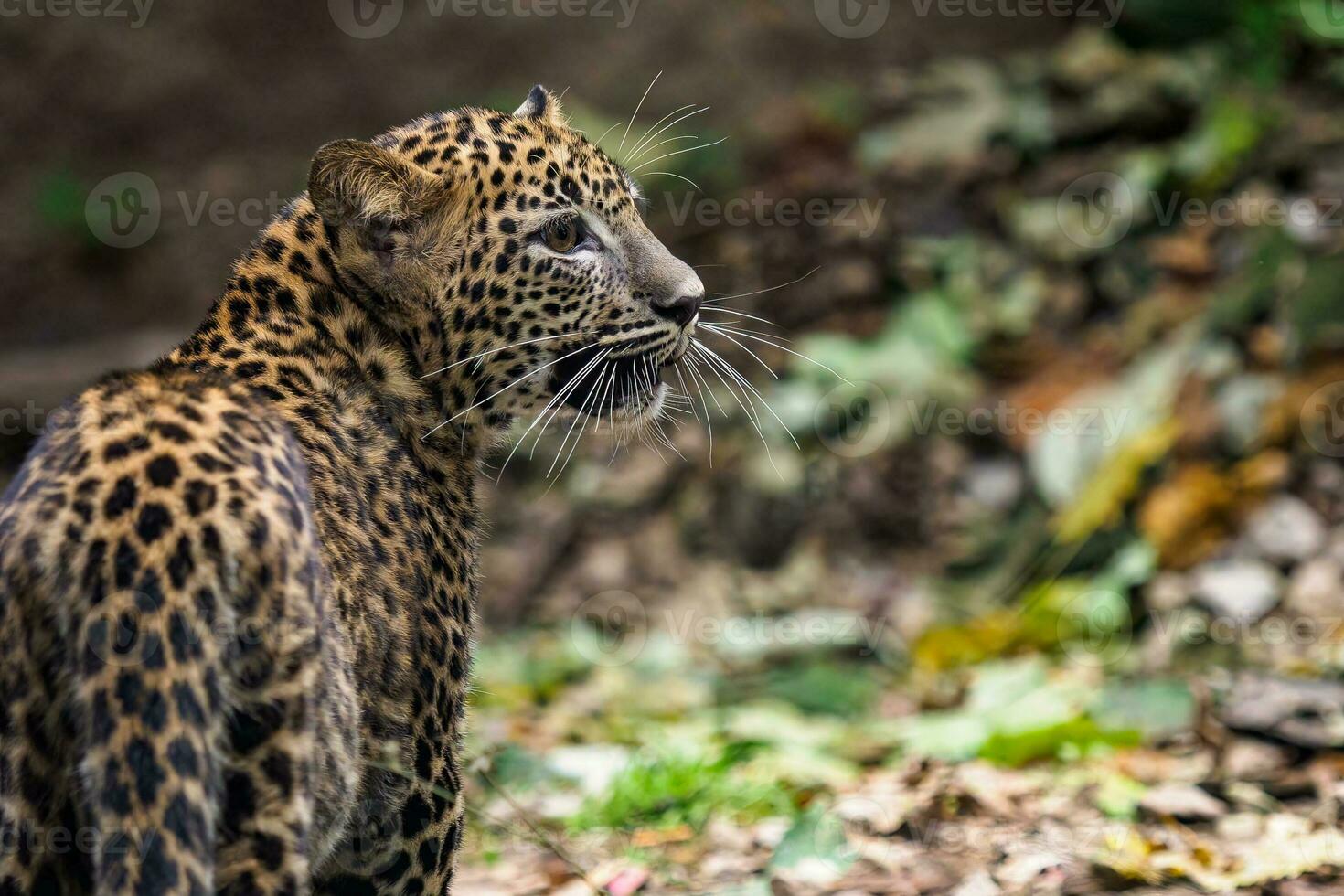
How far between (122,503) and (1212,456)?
7206mm

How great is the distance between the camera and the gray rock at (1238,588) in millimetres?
8711

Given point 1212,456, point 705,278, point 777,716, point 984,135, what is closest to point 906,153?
point 984,135

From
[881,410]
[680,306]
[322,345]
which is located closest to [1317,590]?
[881,410]

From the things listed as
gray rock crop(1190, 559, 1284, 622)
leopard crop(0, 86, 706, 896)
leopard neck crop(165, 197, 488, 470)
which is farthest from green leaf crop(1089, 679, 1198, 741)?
leopard neck crop(165, 197, 488, 470)

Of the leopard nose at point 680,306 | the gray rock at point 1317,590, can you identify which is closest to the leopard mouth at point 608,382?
the leopard nose at point 680,306

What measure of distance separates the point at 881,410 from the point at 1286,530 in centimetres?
293

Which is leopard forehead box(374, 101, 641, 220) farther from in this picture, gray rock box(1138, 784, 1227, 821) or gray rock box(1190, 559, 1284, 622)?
gray rock box(1190, 559, 1284, 622)

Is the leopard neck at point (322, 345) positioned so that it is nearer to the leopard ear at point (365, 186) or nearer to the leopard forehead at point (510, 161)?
the leopard ear at point (365, 186)

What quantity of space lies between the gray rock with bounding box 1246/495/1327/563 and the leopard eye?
522cm

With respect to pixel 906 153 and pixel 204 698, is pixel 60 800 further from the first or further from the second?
pixel 906 153

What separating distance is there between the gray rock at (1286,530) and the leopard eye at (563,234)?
5221 mm

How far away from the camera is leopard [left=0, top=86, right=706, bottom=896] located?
3.66m

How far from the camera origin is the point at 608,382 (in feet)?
18.7

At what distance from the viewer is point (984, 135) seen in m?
12.2
